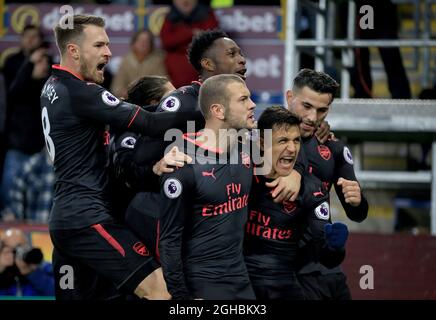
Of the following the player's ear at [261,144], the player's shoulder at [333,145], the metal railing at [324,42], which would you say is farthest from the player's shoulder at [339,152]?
the metal railing at [324,42]

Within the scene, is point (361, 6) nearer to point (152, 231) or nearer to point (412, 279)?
point (412, 279)

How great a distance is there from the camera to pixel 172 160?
6.38 metres

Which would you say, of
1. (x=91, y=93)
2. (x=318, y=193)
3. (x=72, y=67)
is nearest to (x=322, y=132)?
(x=318, y=193)

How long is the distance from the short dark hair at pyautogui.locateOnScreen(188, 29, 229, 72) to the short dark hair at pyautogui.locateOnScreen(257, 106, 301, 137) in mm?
725

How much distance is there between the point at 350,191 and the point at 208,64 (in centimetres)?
125

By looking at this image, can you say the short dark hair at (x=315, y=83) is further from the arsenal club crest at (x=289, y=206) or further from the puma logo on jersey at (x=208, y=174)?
the puma logo on jersey at (x=208, y=174)

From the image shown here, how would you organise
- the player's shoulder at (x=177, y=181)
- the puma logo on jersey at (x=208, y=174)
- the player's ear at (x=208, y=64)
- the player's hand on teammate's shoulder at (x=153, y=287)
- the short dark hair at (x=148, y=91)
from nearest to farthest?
the player's shoulder at (x=177, y=181), the puma logo on jersey at (x=208, y=174), the player's hand on teammate's shoulder at (x=153, y=287), the player's ear at (x=208, y=64), the short dark hair at (x=148, y=91)

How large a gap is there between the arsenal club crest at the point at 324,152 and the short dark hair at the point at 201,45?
3.13 feet

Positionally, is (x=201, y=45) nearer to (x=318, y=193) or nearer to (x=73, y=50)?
(x=73, y=50)

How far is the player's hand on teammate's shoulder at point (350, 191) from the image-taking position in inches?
275

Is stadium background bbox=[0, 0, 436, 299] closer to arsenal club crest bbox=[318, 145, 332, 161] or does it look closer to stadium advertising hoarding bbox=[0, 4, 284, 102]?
stadium advertising hoarding bbox=[0, 4, 284, 102]

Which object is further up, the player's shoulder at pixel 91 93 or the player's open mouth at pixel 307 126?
the player's shoulder at pixel 91 93

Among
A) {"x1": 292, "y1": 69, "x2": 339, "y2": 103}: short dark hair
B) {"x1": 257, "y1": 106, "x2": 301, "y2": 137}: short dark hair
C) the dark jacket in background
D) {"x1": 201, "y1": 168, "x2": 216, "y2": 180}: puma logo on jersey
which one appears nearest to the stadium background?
the dark jacket in background

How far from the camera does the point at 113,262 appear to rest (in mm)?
6789
